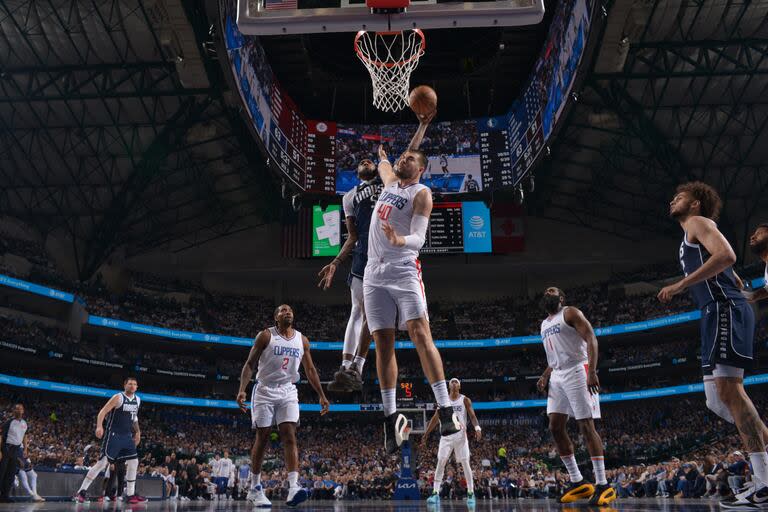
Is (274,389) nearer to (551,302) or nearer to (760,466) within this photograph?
(551,302)

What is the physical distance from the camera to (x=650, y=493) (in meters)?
17.9

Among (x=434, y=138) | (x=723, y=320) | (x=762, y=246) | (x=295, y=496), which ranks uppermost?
(x=434, y=138)

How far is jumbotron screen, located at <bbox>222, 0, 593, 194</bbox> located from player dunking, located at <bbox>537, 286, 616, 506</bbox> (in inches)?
440

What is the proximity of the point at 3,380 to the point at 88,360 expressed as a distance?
3554 millimetres

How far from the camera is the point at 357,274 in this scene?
23.1ft

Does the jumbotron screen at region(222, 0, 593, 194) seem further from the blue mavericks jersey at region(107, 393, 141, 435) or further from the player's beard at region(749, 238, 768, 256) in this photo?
the player's beard at region(749, 238, 768, 256)

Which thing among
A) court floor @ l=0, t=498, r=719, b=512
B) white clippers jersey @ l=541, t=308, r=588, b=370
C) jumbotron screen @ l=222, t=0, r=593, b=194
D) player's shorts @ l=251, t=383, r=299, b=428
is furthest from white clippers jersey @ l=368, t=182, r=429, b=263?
jumbotron screen @ l=222, t=0, r=593, b=194

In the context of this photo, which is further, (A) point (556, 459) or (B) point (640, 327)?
(B) point (640, 327)

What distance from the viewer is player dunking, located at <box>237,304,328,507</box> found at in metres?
7.57

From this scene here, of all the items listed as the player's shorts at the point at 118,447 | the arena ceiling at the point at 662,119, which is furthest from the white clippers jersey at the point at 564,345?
the arena ceiling at the point at 662,119

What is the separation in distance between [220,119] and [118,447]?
16.0m

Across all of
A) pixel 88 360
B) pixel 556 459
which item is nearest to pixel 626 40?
pixel 556 459

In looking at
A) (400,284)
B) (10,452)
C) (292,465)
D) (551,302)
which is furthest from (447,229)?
(400,284)

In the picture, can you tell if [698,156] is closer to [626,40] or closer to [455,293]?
[626,40]
